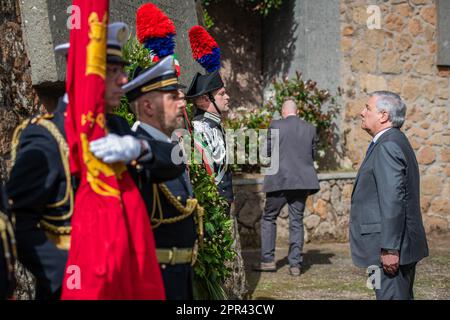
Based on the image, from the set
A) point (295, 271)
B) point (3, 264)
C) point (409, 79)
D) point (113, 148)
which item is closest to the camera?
point (3, 264)

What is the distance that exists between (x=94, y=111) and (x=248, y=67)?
880cm

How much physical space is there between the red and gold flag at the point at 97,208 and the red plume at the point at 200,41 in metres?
2.46

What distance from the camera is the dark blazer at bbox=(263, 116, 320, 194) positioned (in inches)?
292

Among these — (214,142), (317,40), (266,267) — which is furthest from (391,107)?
(317,40)

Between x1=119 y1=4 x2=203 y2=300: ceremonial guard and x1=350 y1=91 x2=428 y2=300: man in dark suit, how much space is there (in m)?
1.48

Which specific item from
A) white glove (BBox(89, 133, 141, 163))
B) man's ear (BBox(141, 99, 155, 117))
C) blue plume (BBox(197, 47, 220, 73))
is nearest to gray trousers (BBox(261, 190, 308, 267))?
blue plume (BBox(197, 47, 220, 73))

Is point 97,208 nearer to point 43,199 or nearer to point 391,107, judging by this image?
point 43,199

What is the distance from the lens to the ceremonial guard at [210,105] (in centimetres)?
497

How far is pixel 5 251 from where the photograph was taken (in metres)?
2.22

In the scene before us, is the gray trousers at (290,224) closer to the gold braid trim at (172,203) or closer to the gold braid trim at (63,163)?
the gold braid trim at (172,203)

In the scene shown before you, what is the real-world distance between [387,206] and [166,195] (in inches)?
63.9

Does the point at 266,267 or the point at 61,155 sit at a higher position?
the point at 61,155

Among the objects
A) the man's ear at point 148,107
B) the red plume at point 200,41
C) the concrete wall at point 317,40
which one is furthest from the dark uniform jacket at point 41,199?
the concrete wall at point 317,40

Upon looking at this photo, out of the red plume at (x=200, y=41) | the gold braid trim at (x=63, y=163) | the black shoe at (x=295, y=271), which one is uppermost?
the red plume at (x=200, y=41)
